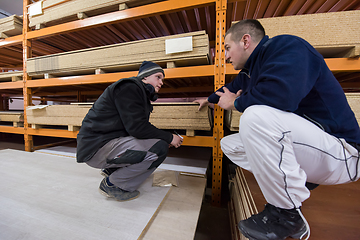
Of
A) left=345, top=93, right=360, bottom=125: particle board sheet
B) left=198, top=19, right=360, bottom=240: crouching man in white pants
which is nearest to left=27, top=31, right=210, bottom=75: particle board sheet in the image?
left=198, top=19, right=360, bottom=240: crouching man in white pants

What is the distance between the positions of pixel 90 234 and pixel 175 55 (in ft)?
5.92

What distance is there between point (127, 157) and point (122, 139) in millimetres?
176

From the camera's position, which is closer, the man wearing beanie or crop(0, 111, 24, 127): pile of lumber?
the man wearing beanie

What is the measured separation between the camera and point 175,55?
5.67 feet

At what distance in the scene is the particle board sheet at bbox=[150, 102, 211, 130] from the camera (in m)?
1.69

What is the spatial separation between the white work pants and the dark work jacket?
2.72ft

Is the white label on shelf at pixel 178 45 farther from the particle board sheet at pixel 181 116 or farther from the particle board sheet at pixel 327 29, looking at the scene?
the particle board sheet at pixel 327 29

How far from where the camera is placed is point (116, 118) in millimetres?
1274

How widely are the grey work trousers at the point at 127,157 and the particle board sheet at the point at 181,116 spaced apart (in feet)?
1.78

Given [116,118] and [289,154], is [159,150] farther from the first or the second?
[289,154]

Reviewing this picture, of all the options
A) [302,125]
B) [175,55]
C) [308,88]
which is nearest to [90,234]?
[302,125]

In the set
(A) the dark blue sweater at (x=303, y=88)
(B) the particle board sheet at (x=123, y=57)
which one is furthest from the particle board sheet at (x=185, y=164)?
(B) the particle board sheet at (x=123, y=57)

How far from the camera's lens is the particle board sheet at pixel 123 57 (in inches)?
65.3

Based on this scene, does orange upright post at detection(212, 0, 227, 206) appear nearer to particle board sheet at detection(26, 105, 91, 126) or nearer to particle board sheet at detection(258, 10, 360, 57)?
particle board sheet at detection(258, 10, 360, 57)
